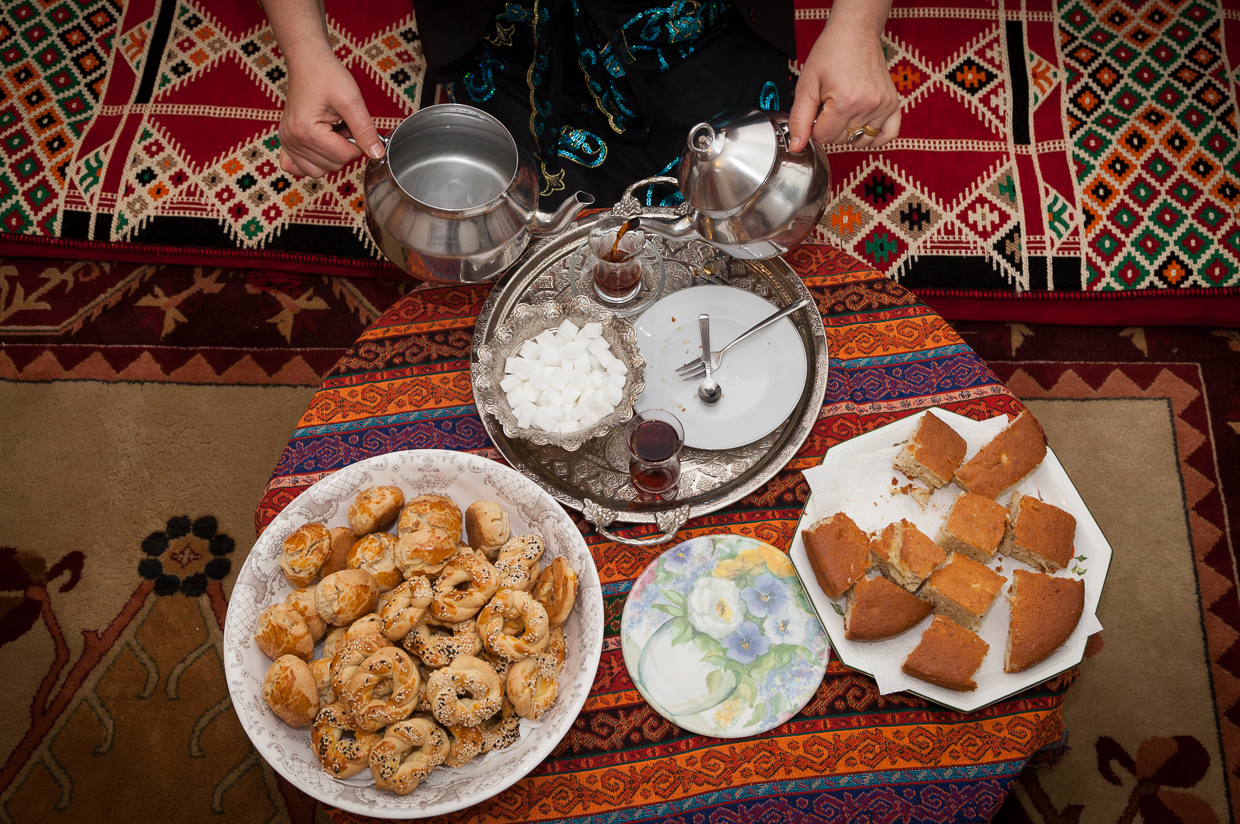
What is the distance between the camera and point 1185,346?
7.66ft

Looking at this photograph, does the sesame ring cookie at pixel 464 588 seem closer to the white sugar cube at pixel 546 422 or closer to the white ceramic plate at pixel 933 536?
the white sugar cube at pixel 546 422

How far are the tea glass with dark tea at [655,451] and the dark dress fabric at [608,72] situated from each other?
2.03 feet

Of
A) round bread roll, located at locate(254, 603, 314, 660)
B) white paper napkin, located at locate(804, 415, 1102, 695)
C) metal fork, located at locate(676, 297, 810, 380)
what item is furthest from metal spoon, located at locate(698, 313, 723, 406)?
round bread roll, located at locate(254, 603, 314, 660)

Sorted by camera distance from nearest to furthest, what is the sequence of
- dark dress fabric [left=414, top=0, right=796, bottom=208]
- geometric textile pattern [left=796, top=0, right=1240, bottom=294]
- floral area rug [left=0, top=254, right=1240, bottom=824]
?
dark dress fabric [left=414, top=0, right=796, bottom=208] < floral area rug [left=0, top=254, right=1240, bottom=824] < geometric textile pattern [left=796, top=0, right=1240, bottom=294]

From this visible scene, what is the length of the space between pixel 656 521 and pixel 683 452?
14 centimetres

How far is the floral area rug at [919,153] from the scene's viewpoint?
2.19m

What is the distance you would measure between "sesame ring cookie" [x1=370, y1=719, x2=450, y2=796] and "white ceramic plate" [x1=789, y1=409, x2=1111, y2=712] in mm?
619

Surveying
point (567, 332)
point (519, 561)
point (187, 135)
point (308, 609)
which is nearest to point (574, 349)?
point (567, 332)

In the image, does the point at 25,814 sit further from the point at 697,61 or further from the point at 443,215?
the point at 697,61

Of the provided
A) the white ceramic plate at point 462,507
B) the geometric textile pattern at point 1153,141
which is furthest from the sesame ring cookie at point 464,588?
the geometric textile pattern at point 1153,141

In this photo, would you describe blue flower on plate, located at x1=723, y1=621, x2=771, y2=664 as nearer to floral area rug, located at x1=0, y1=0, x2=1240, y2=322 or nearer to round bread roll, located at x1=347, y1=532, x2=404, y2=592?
round bread roll, located at x1=347, y1=532, x2=404, y2=592

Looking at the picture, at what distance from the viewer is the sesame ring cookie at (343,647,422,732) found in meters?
1.03

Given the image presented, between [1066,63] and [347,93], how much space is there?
87.9 inches

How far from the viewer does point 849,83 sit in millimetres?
1307
